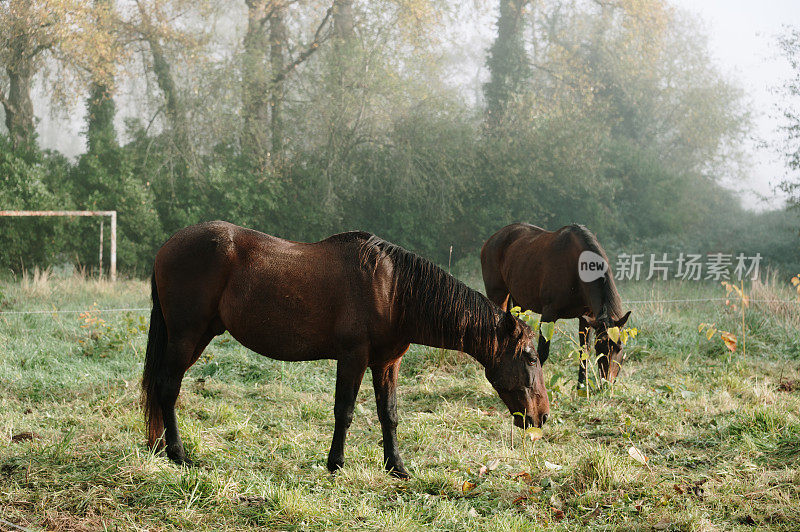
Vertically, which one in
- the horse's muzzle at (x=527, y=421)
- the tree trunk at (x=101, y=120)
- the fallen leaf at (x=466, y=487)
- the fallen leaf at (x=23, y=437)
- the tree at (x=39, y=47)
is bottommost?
the fallen leaf at (x=23, y=437)

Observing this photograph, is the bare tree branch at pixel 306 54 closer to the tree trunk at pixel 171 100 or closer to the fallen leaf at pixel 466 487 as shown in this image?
the tree trunk at pixel 171 100

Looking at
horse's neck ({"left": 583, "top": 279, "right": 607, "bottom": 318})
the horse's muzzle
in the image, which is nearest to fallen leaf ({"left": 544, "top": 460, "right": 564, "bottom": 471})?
the horse's muzzle

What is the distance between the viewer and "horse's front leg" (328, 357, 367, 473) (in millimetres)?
3980

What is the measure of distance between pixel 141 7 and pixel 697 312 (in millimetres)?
13175

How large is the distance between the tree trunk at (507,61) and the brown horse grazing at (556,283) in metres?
10.7

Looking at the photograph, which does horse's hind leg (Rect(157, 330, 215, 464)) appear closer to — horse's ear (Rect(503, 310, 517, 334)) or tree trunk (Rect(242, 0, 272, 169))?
horse's ear (Rect(503, 310, 517, 334))

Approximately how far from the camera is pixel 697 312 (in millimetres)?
10375

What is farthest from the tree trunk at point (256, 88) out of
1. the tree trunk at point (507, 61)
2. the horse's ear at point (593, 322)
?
the horse's ear at point (593, 322)

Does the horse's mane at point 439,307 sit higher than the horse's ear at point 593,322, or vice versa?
the horse's mane at point 439,307

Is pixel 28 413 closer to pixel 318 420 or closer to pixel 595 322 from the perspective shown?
pixel 318 420

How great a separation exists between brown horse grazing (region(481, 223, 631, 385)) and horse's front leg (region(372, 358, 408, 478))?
220 cm

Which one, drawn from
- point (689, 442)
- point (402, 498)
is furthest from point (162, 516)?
point (689, 442)

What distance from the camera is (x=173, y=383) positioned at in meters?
4.22

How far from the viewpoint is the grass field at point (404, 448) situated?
3475 millimetres
